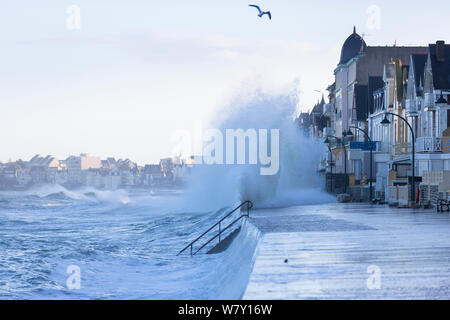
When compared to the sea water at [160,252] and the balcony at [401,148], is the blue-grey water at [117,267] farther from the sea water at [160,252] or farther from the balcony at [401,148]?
the balcony at [401,148]

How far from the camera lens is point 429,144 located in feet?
129

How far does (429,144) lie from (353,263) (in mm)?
28111

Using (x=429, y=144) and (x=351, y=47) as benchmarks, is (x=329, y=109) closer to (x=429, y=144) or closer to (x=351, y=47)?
(x=351, y=47)

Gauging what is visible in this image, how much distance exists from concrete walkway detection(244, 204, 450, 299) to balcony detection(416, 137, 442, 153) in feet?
61.0

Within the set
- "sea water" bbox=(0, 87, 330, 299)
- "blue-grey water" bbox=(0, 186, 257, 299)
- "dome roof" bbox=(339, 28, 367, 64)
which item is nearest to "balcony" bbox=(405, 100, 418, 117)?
"sea water" bbox=(0, 87, 330, 299)

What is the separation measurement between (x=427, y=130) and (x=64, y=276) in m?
27.3

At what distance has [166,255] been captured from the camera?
25.0 meters

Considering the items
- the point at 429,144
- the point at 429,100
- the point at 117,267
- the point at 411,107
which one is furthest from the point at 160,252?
the point at 411,107

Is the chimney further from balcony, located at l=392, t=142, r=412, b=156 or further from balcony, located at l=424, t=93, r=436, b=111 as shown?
balcony, located at l=392, t=142, r=412, b=156

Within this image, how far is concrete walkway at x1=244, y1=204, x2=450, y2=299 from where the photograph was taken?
407 inches

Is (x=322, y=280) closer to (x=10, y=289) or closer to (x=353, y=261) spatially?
(x=353, y=261)

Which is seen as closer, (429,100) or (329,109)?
(429,100)

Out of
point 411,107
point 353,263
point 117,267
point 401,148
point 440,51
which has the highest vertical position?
point 440,51
